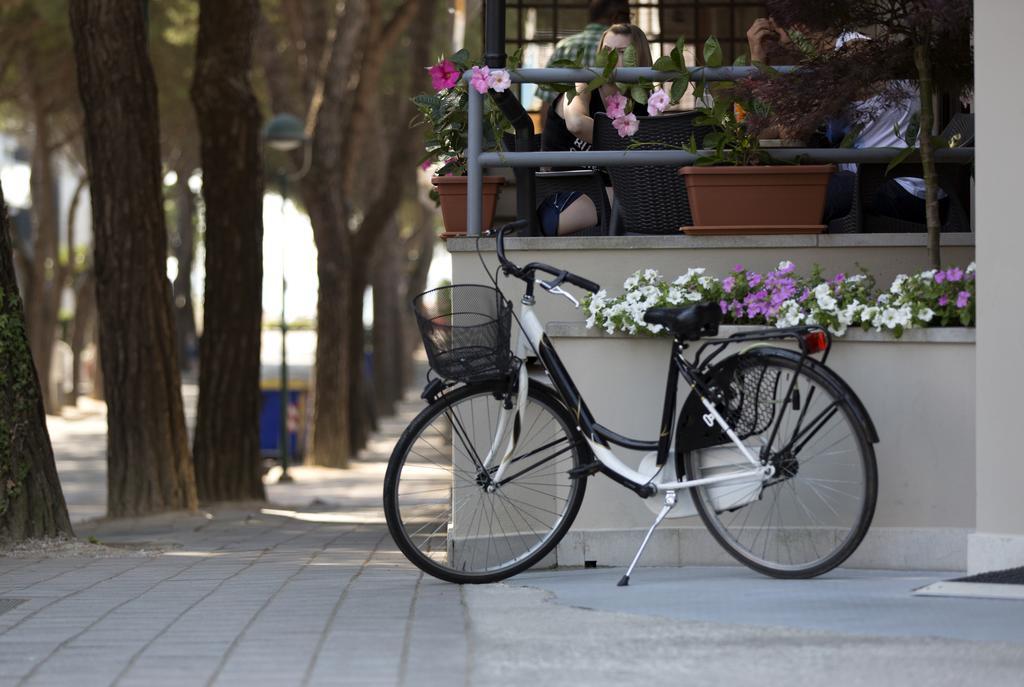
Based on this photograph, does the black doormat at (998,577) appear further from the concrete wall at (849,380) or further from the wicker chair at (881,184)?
the wicker chair at (881,184)

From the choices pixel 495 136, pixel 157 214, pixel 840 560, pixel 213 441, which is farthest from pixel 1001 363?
pixel 213 441

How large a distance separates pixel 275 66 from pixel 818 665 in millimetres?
18094

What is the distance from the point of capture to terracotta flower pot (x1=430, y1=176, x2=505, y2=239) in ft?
23.9

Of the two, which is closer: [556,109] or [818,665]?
[818,665]

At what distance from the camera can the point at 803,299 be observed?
642 centimetres

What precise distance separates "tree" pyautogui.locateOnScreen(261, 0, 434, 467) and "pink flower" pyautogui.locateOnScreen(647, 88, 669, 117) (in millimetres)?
14035

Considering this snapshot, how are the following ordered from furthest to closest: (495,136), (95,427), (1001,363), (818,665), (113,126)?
(95,427) → (113,126) → (495,136) → (1001,363) → (818,665)

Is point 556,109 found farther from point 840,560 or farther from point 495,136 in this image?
point 840,560

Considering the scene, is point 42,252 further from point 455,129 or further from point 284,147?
point 455,129

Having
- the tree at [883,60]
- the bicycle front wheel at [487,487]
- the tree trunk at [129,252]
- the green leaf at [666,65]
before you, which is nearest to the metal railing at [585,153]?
the green leaf at [666,65]

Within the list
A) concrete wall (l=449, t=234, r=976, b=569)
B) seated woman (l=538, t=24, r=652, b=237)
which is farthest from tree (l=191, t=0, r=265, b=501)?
concrete wall (l=449, t=234, r=976, b=569)

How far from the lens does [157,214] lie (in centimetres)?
1242

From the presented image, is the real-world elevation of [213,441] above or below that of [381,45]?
below

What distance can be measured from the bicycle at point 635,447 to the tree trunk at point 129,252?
20.0ft
